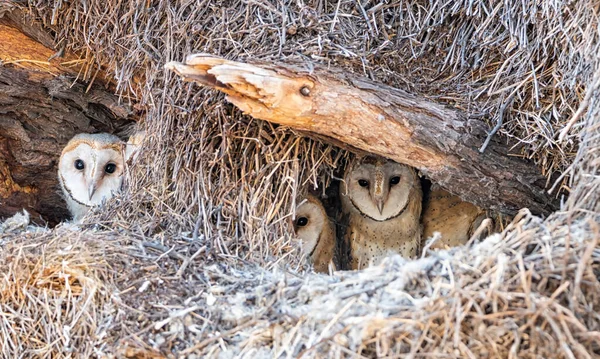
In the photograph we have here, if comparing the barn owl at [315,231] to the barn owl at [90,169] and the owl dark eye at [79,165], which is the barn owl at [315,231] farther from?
the owl dark eye at [79,165]

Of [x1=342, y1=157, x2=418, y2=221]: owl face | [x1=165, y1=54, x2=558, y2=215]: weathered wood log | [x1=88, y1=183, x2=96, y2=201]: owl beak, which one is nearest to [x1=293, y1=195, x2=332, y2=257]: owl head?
[x1=342, y1=157, x2=418, y2=221]: owl face

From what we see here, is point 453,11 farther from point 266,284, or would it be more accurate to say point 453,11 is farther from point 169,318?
point 169,318

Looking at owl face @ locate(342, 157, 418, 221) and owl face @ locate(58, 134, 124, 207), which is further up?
owl face @ locate(342, 157, 418, 221)

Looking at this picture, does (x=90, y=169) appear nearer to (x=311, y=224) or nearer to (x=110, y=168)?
(x=110, y=168)

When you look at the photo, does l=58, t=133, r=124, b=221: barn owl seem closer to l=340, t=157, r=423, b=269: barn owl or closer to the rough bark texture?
the rough bark texture

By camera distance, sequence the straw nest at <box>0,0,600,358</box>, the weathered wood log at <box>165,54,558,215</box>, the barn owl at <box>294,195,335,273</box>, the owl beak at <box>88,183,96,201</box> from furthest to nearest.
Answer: the owl beak at <box>88,183,96,201</box> < the barn owl at <box>294,195,335,273</box> < the weathered wood log at <box>165,54,558,215</box> < the straw nest at <box>0,0,600,358</box>

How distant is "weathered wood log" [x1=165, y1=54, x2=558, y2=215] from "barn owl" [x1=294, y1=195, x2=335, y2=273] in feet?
2.12

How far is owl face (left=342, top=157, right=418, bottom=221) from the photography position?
3.22 m

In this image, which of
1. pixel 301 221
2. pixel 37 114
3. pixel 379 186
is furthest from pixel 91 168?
pixel 379 186

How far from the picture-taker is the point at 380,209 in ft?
10.7

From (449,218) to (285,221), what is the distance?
3.34ft

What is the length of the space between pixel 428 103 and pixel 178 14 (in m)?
1.13

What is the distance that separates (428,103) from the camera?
2.56 metres

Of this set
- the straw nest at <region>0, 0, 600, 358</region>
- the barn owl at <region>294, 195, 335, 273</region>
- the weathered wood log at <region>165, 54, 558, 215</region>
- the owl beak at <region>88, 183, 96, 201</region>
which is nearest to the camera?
the straw nest at <region>0, 0, 600, 358</region>
